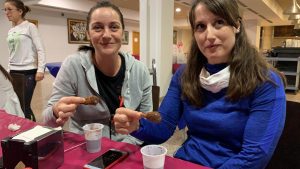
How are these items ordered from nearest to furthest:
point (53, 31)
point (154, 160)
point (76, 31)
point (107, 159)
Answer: point (154, 160) → point (107, 159) → point (53, 31) → point (76, 31)

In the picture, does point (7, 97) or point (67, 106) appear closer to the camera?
point (67, 106)

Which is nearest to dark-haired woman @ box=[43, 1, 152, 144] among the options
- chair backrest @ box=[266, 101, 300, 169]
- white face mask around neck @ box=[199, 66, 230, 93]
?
white face mask around neck @ box=[199, 66, 230, 93]

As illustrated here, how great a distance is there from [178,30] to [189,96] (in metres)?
15.2

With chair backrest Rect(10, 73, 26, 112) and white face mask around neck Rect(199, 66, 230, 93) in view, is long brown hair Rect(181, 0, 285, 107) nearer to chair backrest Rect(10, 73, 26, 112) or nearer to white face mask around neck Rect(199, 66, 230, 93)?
white face mask around neck Rect(199, 66, 230, 93)

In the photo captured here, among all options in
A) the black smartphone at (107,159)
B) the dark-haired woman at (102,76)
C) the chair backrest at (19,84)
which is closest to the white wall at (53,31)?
the chair backrest at (19,84)

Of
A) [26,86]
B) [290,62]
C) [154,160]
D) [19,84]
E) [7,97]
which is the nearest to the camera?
[154,160]

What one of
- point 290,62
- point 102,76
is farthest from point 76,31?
point 102,76

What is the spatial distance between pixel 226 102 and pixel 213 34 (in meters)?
0.28

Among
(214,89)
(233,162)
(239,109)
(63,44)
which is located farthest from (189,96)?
(63,44)

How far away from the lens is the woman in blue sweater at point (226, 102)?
35.8 inches

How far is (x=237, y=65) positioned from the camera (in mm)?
1009

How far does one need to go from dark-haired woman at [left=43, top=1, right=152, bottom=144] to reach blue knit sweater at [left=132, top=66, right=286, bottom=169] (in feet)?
0.92

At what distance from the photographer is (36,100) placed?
15.6ft

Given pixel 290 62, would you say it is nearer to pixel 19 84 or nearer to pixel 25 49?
pixel 25 49
